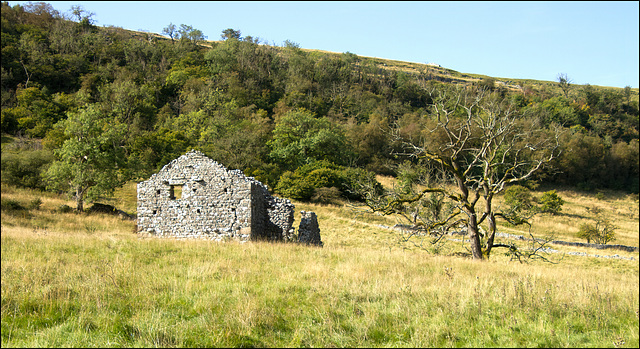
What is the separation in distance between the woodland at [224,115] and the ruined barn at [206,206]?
11.3m

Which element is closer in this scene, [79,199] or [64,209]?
[64,209]

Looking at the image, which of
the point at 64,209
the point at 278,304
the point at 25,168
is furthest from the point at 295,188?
the point at 278,304

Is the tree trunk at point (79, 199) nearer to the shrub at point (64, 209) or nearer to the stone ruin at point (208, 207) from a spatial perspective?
the shrub at point (64, 209)

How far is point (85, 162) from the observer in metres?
27.6

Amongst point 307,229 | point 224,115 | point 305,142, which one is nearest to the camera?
point 307,229

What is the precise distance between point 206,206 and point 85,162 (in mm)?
15706

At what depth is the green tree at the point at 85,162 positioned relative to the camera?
86.1 feet

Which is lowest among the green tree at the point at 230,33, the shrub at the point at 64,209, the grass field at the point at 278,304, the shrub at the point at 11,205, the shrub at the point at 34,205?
the shrub at the point at 64,209

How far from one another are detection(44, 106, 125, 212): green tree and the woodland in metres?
0.10

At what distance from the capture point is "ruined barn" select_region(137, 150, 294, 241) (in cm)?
1688

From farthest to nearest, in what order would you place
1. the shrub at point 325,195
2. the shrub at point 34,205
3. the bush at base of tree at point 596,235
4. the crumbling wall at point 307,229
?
the shrub at point 325,195 → the bush at base of tree at point 596,235 → the shrub at point 34,205 → the crumbling wall at point 307,229

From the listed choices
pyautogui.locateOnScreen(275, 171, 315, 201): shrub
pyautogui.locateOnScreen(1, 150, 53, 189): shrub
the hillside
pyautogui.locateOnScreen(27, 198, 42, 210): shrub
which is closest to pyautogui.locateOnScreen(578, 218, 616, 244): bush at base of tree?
the hillside

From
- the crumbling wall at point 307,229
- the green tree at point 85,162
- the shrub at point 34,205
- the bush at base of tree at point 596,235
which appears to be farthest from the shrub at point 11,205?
the bush at base of tree at point 596,235

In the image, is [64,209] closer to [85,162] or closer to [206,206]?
[85,162]
